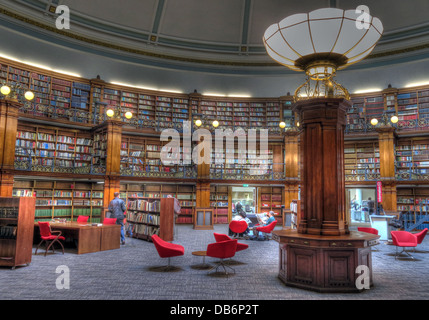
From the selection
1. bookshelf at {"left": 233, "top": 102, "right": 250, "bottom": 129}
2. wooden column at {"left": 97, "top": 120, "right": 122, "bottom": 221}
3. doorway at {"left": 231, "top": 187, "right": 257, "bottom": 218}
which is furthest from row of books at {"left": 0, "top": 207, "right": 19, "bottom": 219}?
bookshelf at {"left": 233, "top": 102, "right": 250, "bottom": 129}

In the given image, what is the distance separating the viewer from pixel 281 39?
504cm

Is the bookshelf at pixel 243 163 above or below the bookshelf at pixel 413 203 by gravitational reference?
above

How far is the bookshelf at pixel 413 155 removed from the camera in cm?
1338

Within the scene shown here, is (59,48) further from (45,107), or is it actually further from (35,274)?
→ (35,274)

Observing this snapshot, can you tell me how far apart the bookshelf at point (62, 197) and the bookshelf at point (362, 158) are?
10.4 m

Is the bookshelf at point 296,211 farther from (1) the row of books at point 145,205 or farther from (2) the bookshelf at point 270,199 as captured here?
(2) the bookshelf at point 270,199

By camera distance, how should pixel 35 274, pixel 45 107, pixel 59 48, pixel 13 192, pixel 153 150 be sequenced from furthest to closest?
pixel 153 150 < pixel 59 48 < pixel 45 107 < pixel 13 192 < pixel 35 274

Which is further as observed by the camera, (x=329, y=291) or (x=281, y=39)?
(x=281, y=39)

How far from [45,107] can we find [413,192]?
48.8 feet

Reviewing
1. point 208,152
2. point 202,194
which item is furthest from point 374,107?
point 202,194

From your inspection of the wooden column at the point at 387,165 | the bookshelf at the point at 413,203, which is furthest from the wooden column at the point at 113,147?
the bookshelf at the point at 413,203

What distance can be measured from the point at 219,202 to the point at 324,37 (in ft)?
35.9

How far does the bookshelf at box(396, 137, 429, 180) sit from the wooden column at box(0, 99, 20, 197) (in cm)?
1415

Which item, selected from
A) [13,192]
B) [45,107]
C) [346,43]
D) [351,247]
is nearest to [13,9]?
[45,107]
